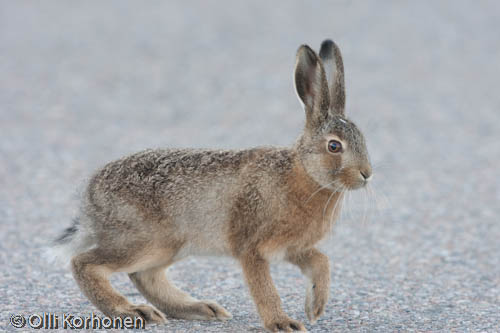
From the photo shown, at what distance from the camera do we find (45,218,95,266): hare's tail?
6.13 meters

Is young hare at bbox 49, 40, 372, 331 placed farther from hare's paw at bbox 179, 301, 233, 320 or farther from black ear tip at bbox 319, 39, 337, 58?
black ear tip at bbox 319, 39, 337, 58

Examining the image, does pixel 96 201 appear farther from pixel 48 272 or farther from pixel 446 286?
pixel 446 286

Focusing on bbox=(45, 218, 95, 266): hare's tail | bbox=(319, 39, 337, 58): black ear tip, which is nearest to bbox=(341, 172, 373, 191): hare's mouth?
bbox=(319, 39, 337, 58): black ear tip

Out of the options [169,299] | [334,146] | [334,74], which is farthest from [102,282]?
[334,74]

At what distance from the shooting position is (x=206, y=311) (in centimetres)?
627

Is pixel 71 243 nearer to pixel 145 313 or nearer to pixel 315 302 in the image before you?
pixel 145 313

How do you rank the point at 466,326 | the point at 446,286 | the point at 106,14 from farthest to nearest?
the point at 106,14 < the point at 446,286 < the point at 466,326

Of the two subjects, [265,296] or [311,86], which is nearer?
[265,296]

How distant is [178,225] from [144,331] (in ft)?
2.56

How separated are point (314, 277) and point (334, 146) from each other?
984 mm

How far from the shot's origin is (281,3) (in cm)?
2136

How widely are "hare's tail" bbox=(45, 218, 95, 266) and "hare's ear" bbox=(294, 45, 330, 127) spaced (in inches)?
72.4

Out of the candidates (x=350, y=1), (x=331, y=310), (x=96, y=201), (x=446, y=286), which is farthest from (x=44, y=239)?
(x=350, y=1)

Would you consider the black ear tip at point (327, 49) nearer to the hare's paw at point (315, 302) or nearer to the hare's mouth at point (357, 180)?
the hare's mouth at point (357, 180)
